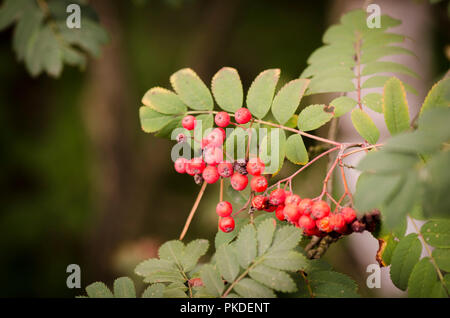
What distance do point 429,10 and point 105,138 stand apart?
261 centimetres

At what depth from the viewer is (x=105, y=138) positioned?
105 inches

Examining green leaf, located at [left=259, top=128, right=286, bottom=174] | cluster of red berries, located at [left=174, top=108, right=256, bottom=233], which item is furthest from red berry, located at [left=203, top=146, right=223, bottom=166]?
green leaf, located at [left=259, top=128, right=286, bottom=174]

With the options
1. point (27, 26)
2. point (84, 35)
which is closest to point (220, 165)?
point (84, 35)

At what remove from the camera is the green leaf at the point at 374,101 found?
0.87m

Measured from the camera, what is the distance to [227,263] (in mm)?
763

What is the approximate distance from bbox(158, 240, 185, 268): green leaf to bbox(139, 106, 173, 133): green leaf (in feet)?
1.05

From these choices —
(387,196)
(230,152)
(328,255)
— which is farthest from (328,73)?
(328,255)

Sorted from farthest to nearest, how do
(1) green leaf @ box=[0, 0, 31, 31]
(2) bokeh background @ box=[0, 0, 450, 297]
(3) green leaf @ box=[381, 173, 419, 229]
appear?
1. (2) bokeh background @ box=[0, 0, 450, 297]
2. (1) green leaf @ box=[0, 0, 31, 31]
3. (3) green leaf @ box=[381, 173, 419, 229]

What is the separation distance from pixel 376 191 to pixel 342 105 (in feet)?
1.19

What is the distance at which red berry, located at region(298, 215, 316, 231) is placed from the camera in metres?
0.75

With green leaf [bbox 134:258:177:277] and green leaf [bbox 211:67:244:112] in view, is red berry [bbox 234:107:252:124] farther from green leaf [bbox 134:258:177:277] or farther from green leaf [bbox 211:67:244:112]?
green leaf [bbox 134:258:177:277]

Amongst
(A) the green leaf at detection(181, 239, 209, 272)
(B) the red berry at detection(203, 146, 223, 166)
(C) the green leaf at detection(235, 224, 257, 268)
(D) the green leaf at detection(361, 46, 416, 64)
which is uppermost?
(D) the green leaf at detection(361, 46, 416, 64)

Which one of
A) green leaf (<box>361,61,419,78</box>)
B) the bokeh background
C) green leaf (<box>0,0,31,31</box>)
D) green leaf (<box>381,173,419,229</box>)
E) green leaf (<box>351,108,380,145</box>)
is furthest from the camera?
the bokeh background

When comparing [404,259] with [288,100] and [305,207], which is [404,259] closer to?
[305,207]
